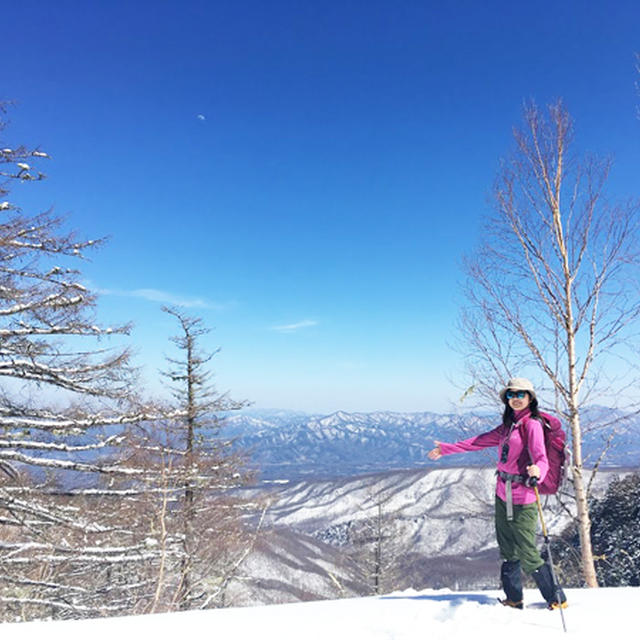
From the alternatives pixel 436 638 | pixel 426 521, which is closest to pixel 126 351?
pixel 436 638

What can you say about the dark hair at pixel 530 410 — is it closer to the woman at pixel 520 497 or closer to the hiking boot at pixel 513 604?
the woman at pixel 520 497

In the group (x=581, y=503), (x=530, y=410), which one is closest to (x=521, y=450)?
(x=530, y=410)

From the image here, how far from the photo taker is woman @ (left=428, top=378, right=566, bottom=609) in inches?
141

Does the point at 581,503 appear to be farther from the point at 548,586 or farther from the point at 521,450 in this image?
the point at 521,450

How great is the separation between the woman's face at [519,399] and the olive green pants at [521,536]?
822 mm

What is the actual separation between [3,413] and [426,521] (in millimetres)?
164955

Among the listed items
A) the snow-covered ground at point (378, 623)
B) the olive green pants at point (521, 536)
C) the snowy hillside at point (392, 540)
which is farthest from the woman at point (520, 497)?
the snowy hillside at point (392, 540)

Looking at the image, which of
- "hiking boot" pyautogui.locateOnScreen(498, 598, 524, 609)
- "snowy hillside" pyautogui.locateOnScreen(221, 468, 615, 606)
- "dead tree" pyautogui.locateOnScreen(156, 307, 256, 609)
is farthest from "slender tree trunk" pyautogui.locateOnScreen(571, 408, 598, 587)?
"dead tree" pyautogui.locateOnScreen(156, 307, 256, 609)

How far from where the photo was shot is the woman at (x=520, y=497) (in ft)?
11.8

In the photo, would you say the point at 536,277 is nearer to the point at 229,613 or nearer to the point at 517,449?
the point at 517,449

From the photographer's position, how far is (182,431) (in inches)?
548

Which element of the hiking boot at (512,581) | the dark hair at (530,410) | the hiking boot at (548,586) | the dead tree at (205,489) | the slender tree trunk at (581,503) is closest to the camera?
the hiking boot at (548,586)

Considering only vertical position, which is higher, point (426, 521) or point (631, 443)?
point (631, 443)

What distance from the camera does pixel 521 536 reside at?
12.1 ft
